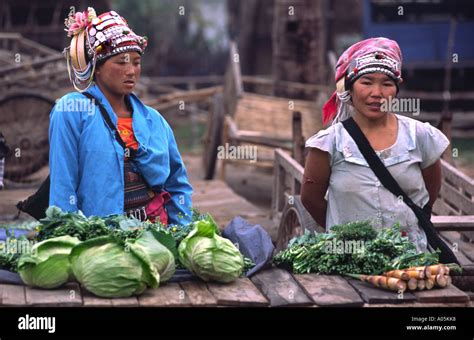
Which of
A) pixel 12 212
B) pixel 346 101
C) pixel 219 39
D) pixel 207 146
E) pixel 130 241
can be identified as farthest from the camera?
pixel 219 39

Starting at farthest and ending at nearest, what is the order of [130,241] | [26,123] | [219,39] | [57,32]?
1. [219,39]
2. [57,32]
3. [26,123]
4. [130,241]

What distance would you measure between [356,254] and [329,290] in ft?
0.90

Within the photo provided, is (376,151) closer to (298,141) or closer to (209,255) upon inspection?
(209,255)

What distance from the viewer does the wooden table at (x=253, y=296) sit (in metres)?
3.56

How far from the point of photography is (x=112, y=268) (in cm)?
358

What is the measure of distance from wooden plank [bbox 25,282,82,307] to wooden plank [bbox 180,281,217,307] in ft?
1.30

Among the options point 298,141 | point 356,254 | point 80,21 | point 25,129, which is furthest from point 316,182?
point 25,129

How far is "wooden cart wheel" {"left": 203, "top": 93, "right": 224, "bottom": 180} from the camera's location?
38.3ft

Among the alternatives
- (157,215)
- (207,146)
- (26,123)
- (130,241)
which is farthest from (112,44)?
(207,146)

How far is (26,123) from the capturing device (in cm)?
1108

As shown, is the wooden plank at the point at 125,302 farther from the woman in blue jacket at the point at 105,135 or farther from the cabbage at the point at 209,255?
the woman in blue jacket at the point at 105,135

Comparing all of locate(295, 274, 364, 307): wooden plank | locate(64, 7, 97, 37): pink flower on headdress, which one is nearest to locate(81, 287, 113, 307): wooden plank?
locate(295, 274, 364, 307): wooden plank

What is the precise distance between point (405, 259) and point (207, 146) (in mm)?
8604
